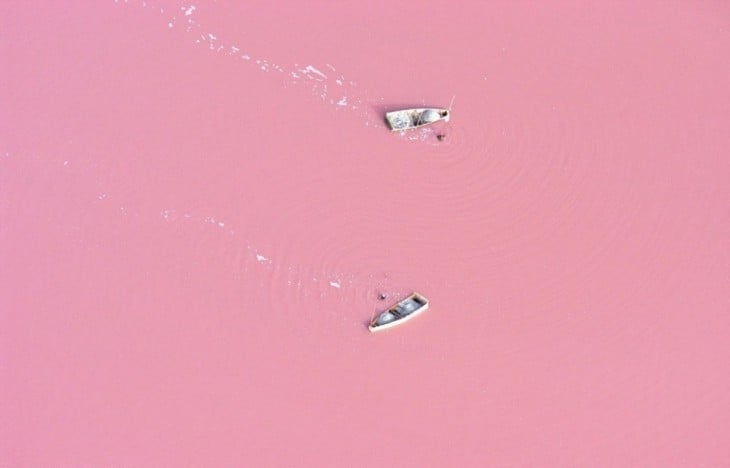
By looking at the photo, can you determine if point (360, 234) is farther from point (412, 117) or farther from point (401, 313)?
point (412, 117)

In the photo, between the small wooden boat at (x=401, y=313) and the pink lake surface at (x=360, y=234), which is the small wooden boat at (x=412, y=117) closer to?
the pink lake surface at (x=360, y=234)

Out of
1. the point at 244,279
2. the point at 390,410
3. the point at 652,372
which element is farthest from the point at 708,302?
the point at 244,279

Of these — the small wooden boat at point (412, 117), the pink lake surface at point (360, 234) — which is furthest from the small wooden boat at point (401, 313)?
the small wooden boat at point (412, 117)

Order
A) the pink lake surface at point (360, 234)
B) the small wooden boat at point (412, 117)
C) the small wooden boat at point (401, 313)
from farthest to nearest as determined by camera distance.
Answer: the small wooden boat at point (412, 117)
the small wooden boat at point (401, 313)
the pink lake surface at point (360, 234)

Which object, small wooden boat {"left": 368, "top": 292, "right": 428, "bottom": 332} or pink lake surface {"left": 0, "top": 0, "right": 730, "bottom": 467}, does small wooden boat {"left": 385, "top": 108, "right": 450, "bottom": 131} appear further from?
small wooden boat {"left": 368, "top": 292, "right": 428, "bottom": 332}

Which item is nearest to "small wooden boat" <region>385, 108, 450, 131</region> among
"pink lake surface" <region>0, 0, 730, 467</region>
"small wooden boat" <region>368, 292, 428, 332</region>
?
"pink lake surface" <region>0, 0, 730, 467</region>

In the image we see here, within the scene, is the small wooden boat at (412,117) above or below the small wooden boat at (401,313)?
above

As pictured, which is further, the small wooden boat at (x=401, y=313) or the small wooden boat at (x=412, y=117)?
the small wooden boat at (x=412, y=117)
